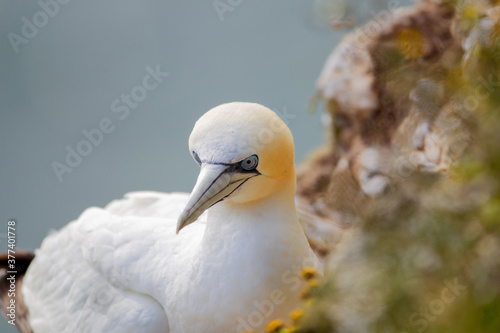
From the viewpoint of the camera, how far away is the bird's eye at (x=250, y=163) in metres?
2.34

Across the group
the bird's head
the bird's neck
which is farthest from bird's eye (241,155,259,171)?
the bird's neck

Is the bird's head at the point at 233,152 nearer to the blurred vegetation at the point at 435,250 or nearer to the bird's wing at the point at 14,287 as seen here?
the blurred vegetation at the point at 435,250

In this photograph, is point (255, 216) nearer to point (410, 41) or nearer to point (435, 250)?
point (435, 250)

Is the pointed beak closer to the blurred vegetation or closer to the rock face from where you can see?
the blurred vegetation

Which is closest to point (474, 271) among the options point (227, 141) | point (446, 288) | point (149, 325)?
point (446, 288)

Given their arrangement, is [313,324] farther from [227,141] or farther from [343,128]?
[343,128]

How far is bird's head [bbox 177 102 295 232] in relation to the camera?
2312mm

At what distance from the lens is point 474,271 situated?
1.26 metres

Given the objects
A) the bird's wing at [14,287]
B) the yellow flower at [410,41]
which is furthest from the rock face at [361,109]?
the bird's wing at [14,287]

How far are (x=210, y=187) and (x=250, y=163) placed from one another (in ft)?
0.66

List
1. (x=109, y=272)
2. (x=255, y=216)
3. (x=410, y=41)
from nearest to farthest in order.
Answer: (x=255, y=216)
(x=109, y=272)
(x=410, y=41)

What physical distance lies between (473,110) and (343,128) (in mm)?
3340

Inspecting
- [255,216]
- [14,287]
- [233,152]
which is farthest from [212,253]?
[14,287]

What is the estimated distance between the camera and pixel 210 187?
2324 mm
